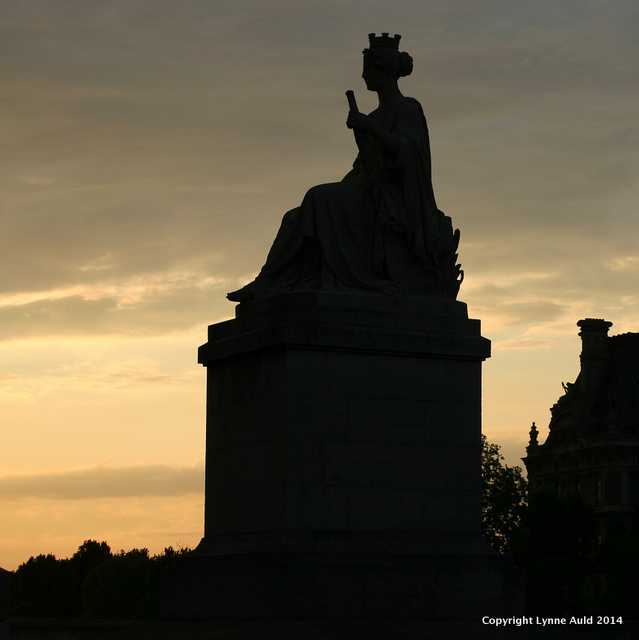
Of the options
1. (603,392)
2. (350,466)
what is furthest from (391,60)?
(603,392)

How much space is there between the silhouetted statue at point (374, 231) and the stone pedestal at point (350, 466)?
0.54 meters

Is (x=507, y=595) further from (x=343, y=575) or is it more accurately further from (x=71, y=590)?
(x=71, y=590)

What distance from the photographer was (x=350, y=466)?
89.2 feet

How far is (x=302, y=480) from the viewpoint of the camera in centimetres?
2686

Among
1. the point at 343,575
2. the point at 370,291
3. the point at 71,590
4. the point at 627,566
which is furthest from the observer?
the point at 71,590

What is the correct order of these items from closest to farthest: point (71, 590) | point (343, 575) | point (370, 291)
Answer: point (343, 575) < point (370, 291) < point (71, 590)

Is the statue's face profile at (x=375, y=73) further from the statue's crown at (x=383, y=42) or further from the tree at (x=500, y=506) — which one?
the tree at (x=500, y=506)

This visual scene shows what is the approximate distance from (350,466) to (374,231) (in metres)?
3.95

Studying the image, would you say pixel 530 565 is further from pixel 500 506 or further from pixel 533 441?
pixel 533 441

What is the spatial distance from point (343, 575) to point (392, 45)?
876 centimetres

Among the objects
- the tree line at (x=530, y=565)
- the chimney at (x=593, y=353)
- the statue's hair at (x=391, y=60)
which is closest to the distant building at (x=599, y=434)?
the chimney at (x=593, y=353)

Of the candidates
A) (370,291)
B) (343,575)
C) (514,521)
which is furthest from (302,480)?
(514,521)

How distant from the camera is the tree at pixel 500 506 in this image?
8531 centimetres

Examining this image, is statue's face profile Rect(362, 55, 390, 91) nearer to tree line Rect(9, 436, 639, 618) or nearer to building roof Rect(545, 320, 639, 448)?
tree line Rect(9, 436, 639, 618)
